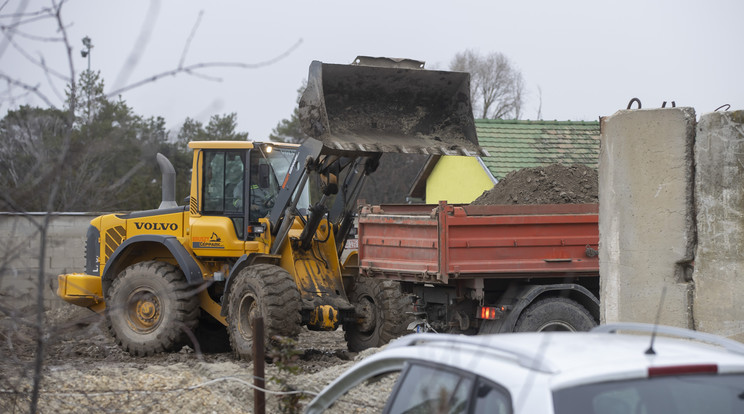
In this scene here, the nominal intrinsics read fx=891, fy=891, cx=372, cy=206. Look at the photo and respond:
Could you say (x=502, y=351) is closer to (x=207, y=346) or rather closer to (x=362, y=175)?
(x=362, y=175)

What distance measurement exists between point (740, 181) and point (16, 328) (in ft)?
15.6

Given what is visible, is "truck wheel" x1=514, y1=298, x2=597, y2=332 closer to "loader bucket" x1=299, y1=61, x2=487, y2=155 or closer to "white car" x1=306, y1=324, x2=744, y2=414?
"loader bucket" x1=299, y1=61, x2=487, y2=155

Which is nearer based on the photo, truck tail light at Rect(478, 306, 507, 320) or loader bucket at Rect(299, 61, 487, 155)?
truck tail light at Rect(478, 306, 507, 320)

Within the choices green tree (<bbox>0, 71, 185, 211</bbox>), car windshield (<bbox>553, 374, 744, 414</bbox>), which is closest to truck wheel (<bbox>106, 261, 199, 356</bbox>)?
green tree (<bbox>0, 71, 185, 211</bbox>)

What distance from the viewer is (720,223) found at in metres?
6.29

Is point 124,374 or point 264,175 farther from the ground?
point 264,175

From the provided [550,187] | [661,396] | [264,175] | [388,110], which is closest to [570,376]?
[661,396]

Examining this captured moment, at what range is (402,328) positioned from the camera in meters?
11.4

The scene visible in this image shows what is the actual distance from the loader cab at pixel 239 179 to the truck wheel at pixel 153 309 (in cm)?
94

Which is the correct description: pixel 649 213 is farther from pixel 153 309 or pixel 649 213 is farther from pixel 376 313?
pixel 153 309

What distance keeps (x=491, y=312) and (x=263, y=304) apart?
9.18 feet

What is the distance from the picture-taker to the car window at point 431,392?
3.19m

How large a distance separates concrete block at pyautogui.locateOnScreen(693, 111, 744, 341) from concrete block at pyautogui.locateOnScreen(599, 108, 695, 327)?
10 centimetres

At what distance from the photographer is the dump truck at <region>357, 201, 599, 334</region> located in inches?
361
